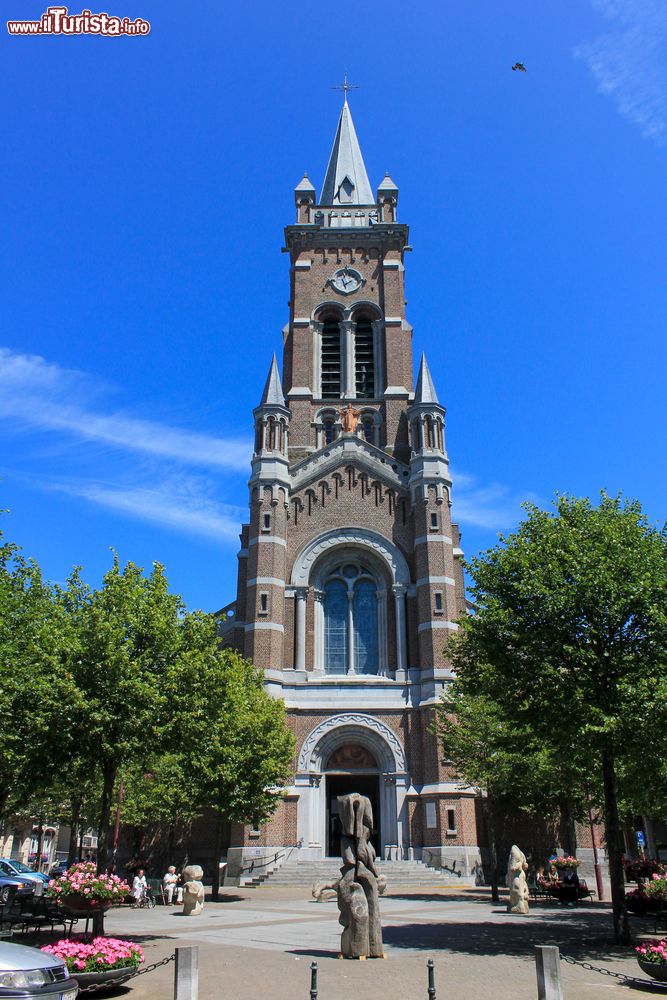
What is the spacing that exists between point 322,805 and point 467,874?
6871mm

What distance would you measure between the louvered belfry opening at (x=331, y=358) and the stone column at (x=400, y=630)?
13972mm

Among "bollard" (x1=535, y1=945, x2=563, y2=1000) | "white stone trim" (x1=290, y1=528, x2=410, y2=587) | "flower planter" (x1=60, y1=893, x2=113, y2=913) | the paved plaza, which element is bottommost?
the paved plaza

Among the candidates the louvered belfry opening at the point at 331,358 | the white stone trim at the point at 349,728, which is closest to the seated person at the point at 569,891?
the white stone trim at the point at 349,728

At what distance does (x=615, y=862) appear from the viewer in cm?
1561

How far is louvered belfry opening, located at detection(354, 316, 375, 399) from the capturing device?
47.6 m

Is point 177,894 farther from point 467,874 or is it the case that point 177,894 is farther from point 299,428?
point 299,428

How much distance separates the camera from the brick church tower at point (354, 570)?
1355 inches

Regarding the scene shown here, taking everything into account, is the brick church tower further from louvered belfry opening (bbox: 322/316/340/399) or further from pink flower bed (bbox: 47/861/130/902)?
pink flower bed (bbox: 47/861/130/902)

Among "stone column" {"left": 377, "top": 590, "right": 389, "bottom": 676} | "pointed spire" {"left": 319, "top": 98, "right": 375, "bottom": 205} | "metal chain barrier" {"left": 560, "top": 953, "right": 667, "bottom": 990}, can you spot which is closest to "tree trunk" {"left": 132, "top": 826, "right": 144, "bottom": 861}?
"stone column" {"left": 377, "top": 590, "right": 389, "bottom": 676}

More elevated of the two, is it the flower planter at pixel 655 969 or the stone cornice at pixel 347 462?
the stone cornice at pixel 347 462

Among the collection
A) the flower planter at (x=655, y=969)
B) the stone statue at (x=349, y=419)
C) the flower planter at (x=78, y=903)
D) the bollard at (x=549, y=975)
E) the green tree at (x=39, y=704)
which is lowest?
the flower planter at (x=655, y=969)

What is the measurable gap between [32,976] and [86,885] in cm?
516

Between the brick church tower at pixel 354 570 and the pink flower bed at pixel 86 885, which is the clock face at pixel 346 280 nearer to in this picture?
the brick church tower at pixel 354 570

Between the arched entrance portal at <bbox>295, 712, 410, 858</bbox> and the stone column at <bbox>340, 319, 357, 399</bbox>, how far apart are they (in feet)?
64.3
